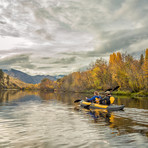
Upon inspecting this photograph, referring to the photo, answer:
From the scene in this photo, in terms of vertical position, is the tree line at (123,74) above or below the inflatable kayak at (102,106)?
above

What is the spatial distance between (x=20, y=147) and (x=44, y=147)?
1257mm

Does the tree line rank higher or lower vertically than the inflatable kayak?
higher

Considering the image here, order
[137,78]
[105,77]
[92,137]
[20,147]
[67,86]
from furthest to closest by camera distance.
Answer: [67,86] → [105,77] → [137,78] → [92,137] → [20,147]

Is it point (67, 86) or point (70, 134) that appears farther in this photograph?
point (67, 86)

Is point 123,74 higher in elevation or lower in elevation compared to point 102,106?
higher

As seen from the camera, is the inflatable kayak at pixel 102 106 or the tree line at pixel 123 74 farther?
the tree line at pixel 123 74

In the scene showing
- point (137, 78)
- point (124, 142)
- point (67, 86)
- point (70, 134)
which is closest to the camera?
point (124, 142)

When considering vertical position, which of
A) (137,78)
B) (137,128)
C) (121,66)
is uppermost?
(121,66)

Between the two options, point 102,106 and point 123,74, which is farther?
point 123,74

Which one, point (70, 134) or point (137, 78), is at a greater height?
point (137, 78)

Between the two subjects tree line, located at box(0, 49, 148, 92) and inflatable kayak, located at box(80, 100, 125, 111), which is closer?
inflatable kayak, located at box(80, 100, 125, 111)

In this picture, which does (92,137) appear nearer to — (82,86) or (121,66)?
(121,66)

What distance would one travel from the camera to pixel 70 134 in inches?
458

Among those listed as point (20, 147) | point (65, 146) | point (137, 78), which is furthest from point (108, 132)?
point (137, 78)
